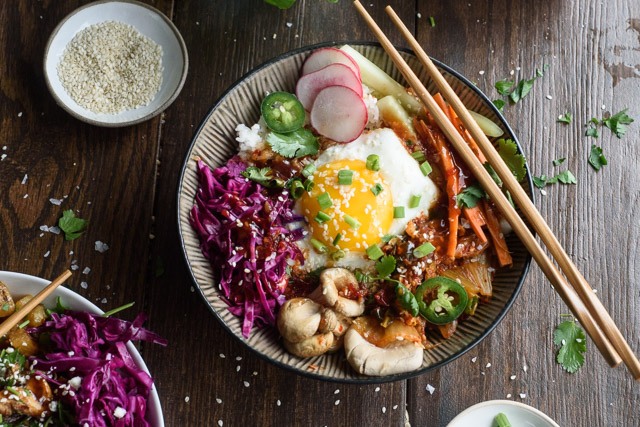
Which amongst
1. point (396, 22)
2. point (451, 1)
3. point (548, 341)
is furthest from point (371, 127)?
→ point (548, 341)

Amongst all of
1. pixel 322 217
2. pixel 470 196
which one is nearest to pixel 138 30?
pixel 322 217

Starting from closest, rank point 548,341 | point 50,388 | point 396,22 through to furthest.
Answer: point 50,388, point 396,22, point 548,341

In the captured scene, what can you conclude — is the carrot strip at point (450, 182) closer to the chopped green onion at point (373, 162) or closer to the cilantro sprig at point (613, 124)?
the chopped green onion at point (373, 162)

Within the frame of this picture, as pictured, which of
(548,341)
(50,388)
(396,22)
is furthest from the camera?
(548,341)

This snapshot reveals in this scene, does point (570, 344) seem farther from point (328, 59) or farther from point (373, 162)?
point (328, 59)

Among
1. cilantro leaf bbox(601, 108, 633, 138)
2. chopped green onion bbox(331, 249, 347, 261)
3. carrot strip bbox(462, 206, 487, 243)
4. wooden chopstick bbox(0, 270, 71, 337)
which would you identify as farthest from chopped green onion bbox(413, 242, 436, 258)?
wooden chopstick bbox(0, 270, 71, 337)

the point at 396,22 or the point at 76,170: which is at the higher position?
the point at 396,22

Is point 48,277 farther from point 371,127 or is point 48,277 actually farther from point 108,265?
point 371,127

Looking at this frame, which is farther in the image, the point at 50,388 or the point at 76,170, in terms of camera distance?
the point at 76,170
